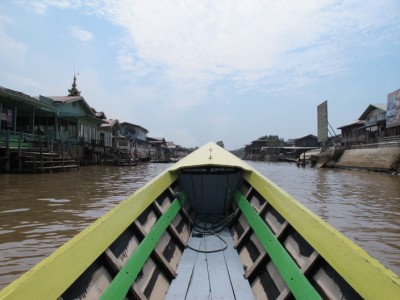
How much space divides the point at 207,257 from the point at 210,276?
545 millimetres

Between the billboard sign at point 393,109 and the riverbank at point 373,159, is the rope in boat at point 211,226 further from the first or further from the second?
the billboard sign at point 393,109

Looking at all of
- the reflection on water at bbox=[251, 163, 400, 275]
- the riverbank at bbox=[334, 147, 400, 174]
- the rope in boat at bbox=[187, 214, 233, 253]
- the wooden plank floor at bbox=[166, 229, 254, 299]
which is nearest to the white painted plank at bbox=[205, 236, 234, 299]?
the wooden plank floor at bbox=[166, 229, 254, 299]

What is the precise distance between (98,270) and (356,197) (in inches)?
456

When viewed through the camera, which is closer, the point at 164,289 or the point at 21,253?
the point at 164,289

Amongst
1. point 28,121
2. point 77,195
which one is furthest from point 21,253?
point 28,121

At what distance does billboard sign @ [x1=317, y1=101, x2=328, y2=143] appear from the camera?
4316 cm

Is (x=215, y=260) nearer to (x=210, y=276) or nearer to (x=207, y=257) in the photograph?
(x=207, y=257)

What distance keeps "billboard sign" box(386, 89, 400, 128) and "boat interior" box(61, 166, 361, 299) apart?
104 ft

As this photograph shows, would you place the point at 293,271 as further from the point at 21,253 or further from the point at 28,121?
the point at 28,121

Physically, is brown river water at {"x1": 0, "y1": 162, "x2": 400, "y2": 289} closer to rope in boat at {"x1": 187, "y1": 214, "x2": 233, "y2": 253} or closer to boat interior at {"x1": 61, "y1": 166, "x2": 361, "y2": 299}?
boat interior at {"x1": 61, "y1": 166, "x2": 361, "y2": 299}

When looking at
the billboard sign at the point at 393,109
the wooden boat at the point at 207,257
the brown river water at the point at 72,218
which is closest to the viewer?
the wooden boat at the point at 207,257

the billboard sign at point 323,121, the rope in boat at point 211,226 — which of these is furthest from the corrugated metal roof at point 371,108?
the rope in boat at point 211,226

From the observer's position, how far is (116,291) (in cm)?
217

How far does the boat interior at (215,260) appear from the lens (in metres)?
2.23
